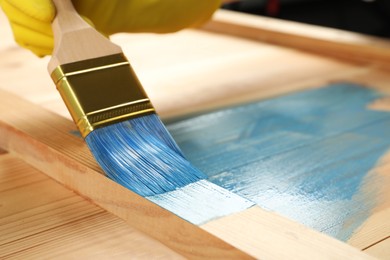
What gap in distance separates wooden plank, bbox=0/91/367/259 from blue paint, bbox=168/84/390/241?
0.09 metres

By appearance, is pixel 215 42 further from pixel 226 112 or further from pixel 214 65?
pixel 226 112

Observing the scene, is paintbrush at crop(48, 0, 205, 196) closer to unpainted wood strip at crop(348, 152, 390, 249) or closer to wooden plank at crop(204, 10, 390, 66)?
unpainted wood strip at crop(348, 152, 390, 249)

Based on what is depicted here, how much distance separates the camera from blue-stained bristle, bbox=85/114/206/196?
29.2 inches

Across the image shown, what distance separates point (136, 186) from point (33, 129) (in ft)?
0.91

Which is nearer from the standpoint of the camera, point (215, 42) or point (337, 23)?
point (215, 42)

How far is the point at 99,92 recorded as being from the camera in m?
0.81

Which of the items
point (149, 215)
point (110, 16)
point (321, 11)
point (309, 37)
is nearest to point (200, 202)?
point (149, 215)

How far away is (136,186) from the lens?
0.73 m

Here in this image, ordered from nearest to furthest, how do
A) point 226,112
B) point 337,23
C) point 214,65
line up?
point 226,112, point 214,65, point 337,23

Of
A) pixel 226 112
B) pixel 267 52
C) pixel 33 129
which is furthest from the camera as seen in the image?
pixel 267 52

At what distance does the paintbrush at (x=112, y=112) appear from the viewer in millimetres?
756

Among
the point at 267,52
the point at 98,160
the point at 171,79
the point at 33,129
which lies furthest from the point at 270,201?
the point at 267,52

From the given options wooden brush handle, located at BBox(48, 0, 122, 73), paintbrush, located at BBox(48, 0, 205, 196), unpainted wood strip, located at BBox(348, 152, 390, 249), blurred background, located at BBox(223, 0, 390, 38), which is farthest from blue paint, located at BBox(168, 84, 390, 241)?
blurred background, located at BBox(223, 0, 390, 38)

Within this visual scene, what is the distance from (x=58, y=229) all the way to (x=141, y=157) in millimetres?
132
